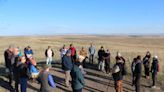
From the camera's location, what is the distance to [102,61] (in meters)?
21.7

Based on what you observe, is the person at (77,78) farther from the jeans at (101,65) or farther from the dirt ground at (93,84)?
the jeans at (101,65)

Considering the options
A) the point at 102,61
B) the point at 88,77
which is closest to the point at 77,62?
the point at 88,77

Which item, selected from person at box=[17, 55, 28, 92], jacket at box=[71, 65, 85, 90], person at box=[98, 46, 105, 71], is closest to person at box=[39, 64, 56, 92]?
jacket at box=[71, 65, 85, 90]

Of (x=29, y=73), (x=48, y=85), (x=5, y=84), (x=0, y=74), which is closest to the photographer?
(x=48, y=85)

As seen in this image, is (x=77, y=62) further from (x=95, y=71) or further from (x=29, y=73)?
(x=95, y=71)

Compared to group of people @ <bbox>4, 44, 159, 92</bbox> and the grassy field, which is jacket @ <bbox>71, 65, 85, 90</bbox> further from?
the grassy field

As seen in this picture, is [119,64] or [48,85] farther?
[119,64]

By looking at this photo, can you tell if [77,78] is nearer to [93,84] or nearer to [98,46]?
[93,84]

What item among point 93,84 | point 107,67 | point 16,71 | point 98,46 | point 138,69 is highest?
point 16,71

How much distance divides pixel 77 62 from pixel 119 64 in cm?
315

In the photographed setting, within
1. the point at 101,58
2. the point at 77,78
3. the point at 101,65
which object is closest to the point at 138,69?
the point at 77,78

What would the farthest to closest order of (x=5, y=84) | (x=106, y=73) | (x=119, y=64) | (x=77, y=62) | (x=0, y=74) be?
(x=106, y=73) < (x=0, y=74) < (x=5, y=84) < (x=119, y=64) < (x=77, y=62)

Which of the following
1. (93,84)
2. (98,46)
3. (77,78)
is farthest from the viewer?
(98,46)

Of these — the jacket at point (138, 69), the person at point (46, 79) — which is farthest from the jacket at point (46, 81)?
the jacket at point (138, 69)
